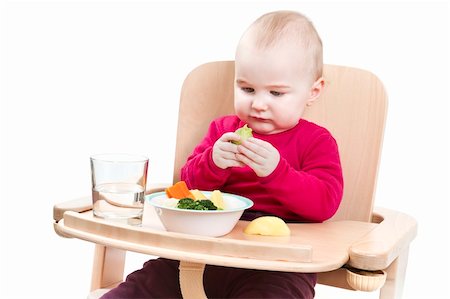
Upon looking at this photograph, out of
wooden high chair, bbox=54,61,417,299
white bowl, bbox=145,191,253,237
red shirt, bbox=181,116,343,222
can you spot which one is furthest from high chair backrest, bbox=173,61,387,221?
white bowl, bbox=145,191,253,237

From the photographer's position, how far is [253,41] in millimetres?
2236

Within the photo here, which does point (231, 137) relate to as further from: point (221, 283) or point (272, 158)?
point (221, 283)

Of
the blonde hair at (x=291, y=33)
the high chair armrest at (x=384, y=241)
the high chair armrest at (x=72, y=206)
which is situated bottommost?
the high chair armrest at (x=72, y=206)

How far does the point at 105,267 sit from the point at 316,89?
2.42 ft

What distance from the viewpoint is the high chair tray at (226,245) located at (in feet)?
6.06

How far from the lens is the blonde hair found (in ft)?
7.30

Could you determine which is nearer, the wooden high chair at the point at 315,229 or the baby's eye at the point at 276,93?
the wooden high chair at the point at 315,229

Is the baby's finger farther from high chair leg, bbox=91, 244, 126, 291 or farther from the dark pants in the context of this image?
high chair leg, bbox=91, 244, 126, 291

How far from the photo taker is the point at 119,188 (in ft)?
6.84

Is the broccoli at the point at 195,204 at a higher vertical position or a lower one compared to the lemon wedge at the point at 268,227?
higher

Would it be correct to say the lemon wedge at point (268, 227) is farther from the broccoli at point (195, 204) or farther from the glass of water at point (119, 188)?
the glass of water at point (119, 188)

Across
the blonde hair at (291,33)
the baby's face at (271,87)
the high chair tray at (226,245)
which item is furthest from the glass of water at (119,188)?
the blonde hair at (291,33)

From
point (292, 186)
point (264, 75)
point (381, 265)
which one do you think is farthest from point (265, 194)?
point (381, 265)

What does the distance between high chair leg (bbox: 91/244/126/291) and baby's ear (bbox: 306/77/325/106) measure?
2.19ft
